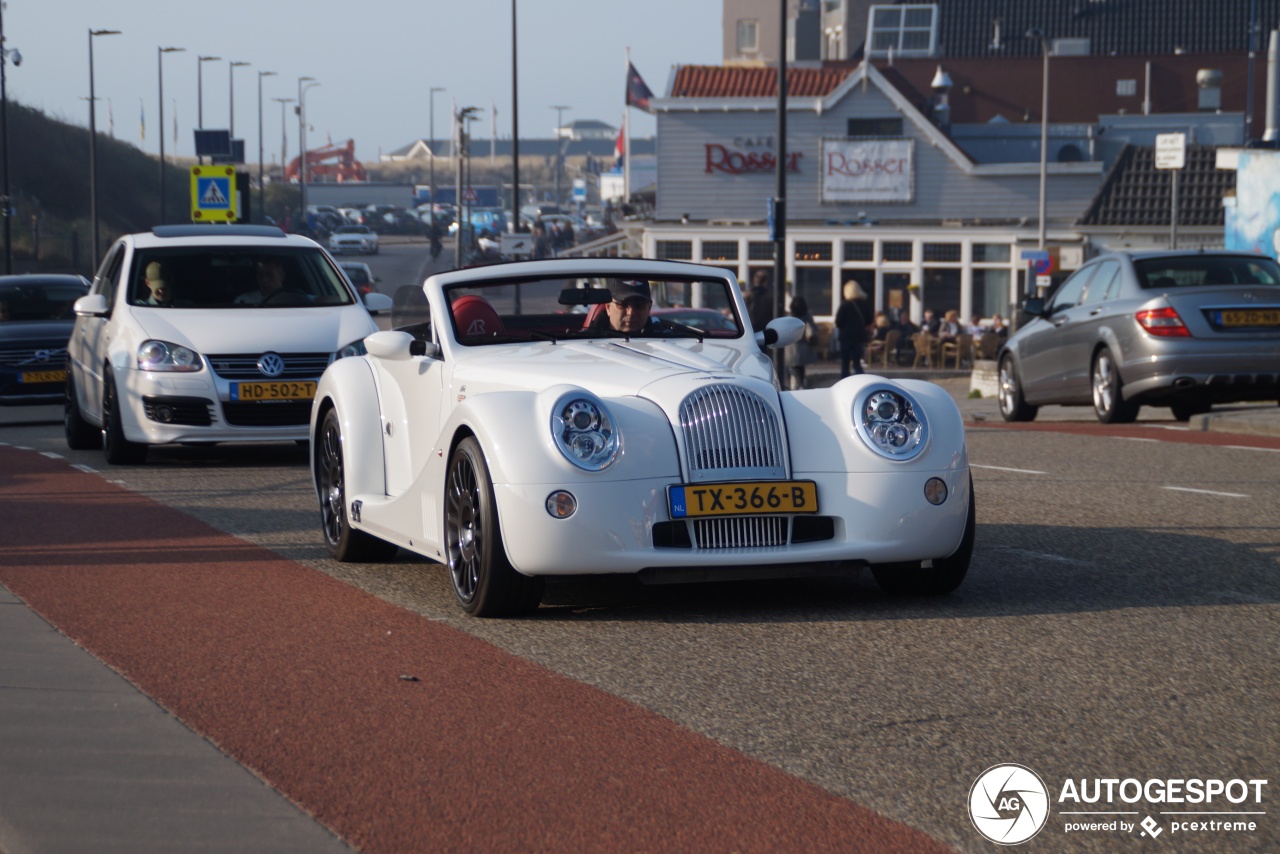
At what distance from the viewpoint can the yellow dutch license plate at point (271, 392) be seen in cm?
1277

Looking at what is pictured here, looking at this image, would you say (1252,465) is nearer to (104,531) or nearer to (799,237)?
(104,531)

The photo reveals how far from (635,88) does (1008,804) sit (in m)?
56.7

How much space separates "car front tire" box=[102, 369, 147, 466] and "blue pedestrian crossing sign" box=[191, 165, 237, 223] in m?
18.2

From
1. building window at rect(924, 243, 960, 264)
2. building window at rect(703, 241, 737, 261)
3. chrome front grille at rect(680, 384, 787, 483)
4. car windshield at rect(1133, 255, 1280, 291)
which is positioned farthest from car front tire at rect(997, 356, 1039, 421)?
building window at rect(703, 241, 737, 261)

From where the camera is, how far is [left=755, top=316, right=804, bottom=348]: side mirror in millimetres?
8258

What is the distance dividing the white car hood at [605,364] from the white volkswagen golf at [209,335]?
17.9ft

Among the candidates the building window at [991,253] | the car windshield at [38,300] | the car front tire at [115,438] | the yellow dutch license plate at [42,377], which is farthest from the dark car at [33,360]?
the building window at [991,253]

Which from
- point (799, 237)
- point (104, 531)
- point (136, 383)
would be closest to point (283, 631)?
point (104, 531)

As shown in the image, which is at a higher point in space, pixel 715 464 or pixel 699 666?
pixel 715 464

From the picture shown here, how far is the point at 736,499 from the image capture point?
6.47 metres

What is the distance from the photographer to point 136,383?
42.2ft

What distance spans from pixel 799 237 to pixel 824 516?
48794mm

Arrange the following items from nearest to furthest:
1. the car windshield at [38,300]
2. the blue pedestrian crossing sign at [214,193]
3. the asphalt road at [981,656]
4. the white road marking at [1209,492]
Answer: the asphalt road at [981,656], the white road marking at [1209,492], the car windshield at [38,300], the blue pedestrian crossing sign at [214,193]

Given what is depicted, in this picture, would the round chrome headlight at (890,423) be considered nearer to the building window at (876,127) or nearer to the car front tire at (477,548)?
the car front tire at (477,548)
